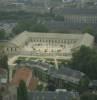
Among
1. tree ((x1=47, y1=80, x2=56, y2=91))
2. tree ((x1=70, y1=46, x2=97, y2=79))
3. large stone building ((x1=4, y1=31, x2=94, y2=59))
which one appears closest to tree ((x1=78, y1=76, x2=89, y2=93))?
tree ((x1=47, y1=80, x2=56, y2=91))

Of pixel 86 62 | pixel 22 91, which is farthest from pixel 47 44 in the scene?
pixel 22 91

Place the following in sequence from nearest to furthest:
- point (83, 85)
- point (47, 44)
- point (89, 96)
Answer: point (89, 96), point (83, 85), point (47, 44)

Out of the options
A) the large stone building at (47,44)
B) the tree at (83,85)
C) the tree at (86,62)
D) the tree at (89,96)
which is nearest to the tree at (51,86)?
the tree at (83,85)

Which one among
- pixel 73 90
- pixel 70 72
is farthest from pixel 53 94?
pixel 70 72

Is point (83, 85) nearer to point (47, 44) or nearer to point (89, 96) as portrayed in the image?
point (89, 96)

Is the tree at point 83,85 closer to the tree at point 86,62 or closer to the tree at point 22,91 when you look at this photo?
the tree at point 86,62

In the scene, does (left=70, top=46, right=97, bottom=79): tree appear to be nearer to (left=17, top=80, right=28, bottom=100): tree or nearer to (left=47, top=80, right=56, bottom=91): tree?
(left=47, top=80, right=56, bottom=91): tree

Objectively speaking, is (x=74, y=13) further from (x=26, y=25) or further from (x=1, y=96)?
(x=1, y=96)
